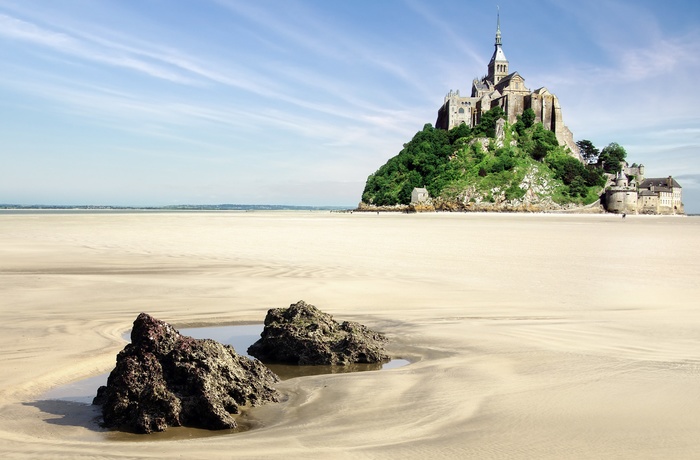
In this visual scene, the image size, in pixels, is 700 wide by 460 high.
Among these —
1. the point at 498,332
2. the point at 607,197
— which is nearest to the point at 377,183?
the point at 607,197

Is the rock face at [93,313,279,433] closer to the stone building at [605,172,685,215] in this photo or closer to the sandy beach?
the sandy beach

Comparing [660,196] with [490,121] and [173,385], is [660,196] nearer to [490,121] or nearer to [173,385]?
[490,121]

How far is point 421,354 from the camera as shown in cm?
609

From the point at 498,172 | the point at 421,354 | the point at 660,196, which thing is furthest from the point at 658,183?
the point at 421,354

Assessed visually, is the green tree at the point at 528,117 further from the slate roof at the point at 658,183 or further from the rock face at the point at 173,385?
the rock face at the point at 173,385

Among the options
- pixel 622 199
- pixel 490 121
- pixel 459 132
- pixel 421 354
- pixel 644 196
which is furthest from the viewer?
pixel 459 132

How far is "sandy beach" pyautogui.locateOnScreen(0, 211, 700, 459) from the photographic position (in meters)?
3.56

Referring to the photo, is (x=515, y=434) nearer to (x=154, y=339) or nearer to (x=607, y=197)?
(x=154, y=339)

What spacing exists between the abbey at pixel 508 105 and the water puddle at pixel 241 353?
103034 mm

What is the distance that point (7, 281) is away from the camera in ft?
35.7

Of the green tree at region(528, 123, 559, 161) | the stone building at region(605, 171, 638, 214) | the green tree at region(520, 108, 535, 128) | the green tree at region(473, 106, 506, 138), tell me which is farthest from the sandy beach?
the green tree at region(473, 106, 506, 138)

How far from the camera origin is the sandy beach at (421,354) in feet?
11.7

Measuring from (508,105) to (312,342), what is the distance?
104976 millimetres

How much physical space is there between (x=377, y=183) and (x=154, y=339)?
114912 mm
